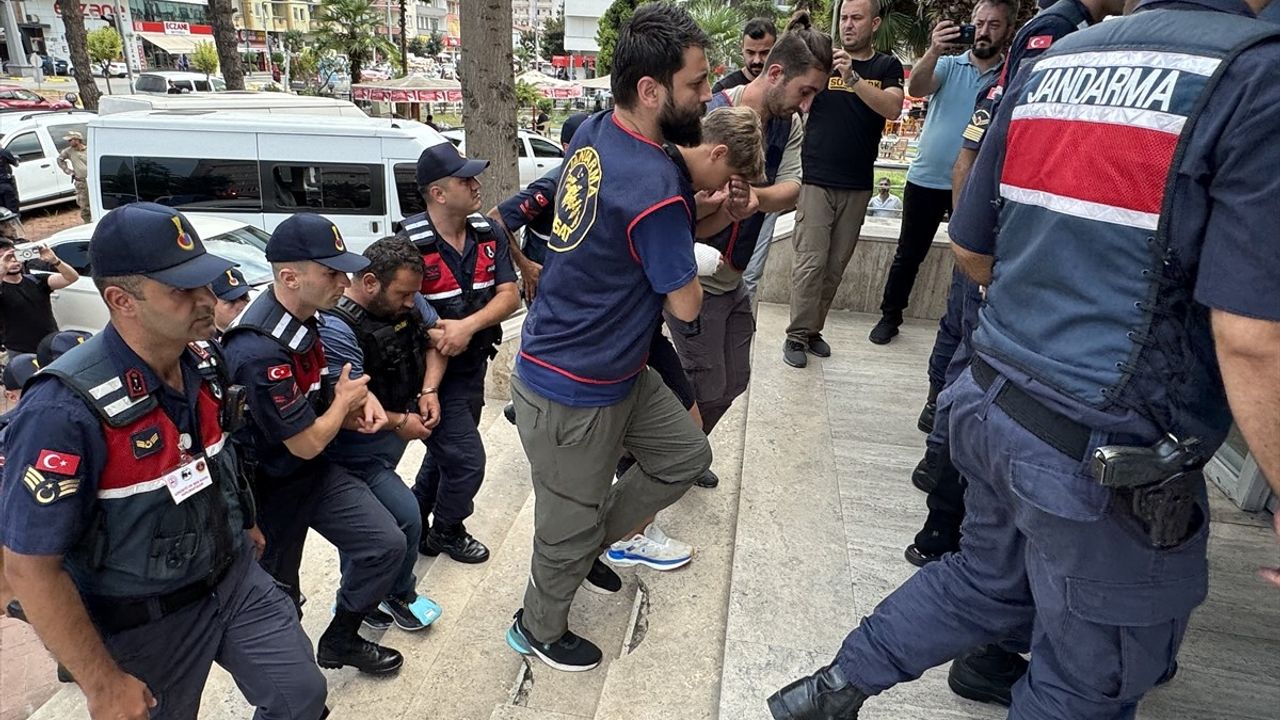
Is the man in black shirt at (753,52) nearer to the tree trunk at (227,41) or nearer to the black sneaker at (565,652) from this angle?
the black sneaker at (565,652)

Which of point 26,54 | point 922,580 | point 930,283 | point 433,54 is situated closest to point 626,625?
point 922,580

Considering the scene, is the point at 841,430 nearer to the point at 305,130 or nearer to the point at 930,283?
the point at 930,283

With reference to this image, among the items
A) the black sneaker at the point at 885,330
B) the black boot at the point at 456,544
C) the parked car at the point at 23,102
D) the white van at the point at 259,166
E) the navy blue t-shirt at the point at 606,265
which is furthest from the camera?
the parked car at the point at 23,102

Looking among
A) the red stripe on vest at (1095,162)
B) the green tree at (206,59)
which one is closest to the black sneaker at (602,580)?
the red stripe on vest at (1095,162)

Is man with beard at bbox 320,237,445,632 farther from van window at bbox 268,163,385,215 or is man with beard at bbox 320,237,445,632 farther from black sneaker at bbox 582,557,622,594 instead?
van window at bbox 268,163,385,215

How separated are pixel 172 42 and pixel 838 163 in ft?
191

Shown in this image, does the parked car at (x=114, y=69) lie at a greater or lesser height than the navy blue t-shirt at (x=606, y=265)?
lesser

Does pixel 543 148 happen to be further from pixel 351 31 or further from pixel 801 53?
pixel 351 31

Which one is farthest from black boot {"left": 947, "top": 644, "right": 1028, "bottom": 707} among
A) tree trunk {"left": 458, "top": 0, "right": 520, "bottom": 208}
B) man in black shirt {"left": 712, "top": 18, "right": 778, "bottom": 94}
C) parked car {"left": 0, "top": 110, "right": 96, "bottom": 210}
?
parked car {"left": 0, "top": 110, "right": 96, "bottom": 210}

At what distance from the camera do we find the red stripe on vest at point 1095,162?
4.50 feet

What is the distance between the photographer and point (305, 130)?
10391 mm

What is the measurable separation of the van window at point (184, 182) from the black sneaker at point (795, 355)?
8882mm

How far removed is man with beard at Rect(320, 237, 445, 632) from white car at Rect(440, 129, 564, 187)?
38.1ft

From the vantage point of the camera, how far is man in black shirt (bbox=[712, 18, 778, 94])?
4.45m
